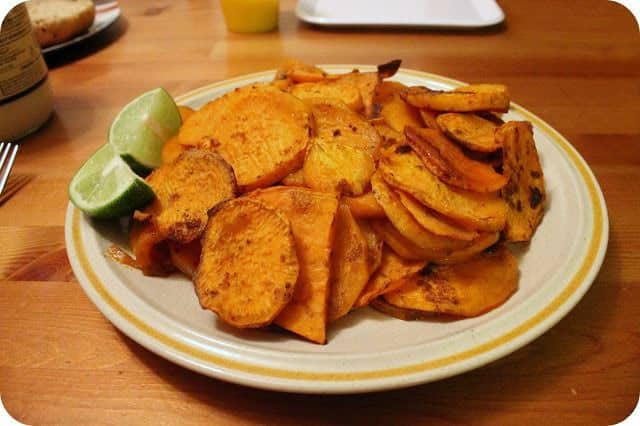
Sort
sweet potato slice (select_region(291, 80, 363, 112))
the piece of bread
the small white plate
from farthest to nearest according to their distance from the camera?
the small white plate, the piece of bread, sweet potato slice (select_region(291, 80, 363, 112))

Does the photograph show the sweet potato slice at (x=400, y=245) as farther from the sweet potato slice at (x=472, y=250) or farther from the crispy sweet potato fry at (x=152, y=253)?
the crispy sweet potato fry at (x=152, y=253)

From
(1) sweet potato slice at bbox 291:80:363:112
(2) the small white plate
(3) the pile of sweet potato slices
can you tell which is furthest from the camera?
(2) the small white plate

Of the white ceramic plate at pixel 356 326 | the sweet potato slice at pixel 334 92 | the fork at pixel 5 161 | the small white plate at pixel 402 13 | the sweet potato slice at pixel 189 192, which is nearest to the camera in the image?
the white ceramic plate at pixel 356 326

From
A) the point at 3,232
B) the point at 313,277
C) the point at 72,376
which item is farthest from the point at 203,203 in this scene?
the point at 3,232

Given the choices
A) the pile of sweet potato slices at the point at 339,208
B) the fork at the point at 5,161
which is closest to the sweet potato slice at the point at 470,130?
the pile of sweet potato slices at the point at 339,208

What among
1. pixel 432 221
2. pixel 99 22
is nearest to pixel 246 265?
pixel 432 221

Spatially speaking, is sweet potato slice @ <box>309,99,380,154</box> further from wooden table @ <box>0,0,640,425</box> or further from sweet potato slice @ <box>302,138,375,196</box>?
wooden table @ <box>0,0,640,425</box>

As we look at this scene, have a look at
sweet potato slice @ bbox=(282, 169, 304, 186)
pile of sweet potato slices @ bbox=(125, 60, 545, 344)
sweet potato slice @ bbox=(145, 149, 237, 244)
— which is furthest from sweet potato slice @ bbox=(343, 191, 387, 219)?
sweet potato slice @ bbox=(145, 149, 237, 244)
